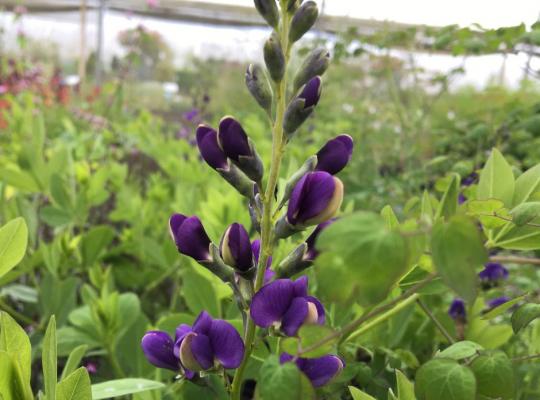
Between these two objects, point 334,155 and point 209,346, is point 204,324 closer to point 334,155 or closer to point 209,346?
point 209,346

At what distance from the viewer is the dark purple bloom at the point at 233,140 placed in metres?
0.51

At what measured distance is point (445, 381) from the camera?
382mm

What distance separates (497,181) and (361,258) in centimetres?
31

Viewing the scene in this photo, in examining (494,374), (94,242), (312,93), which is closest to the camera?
(494,374)

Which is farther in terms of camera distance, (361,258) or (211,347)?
(211,347)

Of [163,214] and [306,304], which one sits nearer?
[306,304]

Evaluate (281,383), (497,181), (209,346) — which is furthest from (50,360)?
(497,181)

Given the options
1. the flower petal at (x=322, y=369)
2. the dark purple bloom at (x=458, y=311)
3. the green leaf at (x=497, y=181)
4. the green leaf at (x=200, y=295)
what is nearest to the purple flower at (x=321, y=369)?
the flower petal at (x=322, y=369)

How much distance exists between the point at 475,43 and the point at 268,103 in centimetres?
87

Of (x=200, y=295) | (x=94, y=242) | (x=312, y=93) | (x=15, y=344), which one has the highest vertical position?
(x=312, y=93)

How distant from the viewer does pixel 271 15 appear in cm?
52

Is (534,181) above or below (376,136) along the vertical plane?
above

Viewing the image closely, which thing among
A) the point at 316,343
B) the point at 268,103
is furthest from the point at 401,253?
the point at 268,103

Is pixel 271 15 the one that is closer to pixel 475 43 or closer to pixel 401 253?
pixel 401 253
